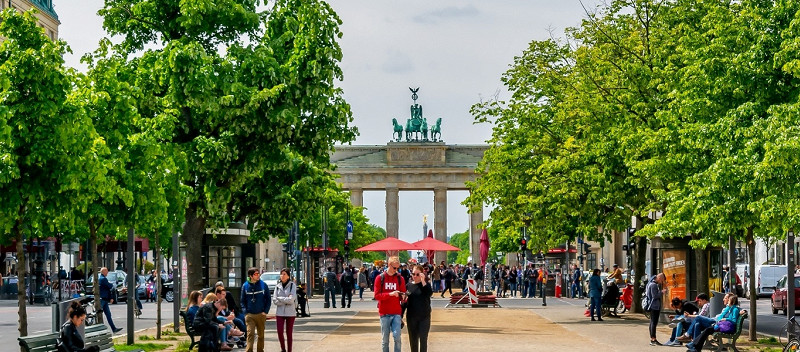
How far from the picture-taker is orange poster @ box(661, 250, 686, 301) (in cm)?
3350

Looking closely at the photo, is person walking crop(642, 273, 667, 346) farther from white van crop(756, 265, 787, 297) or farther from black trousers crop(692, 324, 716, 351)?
white van crop(756, 265, 787, 297)

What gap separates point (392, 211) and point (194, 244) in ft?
335

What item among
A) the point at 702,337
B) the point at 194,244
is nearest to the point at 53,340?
the point at 702,337

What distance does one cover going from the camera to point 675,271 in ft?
111

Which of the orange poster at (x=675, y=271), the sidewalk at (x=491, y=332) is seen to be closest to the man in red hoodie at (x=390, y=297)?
the sidewalk at (x=491, y=332)

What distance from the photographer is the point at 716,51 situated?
1054 inches

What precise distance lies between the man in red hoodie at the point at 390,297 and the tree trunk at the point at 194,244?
1148cm

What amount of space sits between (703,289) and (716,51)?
7.79 m

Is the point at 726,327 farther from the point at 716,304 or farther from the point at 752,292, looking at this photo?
the point at 752,292

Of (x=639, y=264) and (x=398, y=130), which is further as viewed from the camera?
(x=398, y=130)

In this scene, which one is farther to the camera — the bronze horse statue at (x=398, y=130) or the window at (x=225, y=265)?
the bronze horse statue at (x=398, y=130)

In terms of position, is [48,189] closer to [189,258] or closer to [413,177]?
[189,258]

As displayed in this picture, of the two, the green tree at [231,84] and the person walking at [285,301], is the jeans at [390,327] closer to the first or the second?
the person walking at [285,301]

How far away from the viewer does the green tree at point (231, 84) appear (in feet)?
97.6
